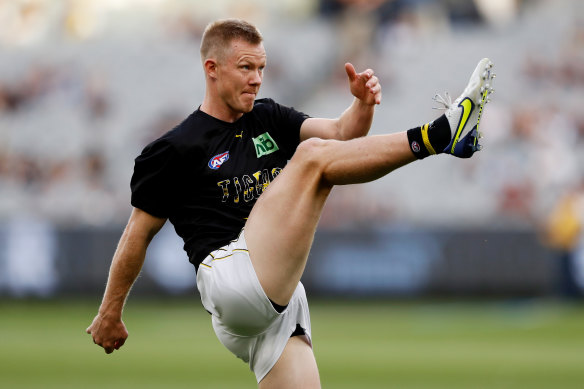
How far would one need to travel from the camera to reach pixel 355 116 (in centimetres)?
557

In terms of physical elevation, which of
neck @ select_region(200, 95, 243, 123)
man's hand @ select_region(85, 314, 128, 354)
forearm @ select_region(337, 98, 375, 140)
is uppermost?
neck @ select_region(200, 95, 243, 123)

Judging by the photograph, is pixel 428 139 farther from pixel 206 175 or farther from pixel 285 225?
pixel 206 175

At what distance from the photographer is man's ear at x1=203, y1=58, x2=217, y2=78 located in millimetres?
5469

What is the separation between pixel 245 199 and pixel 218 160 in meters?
0.27

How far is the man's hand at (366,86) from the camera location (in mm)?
5344

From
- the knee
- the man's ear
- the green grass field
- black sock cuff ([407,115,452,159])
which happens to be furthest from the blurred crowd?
black sock cuff ([407,115,452,159])

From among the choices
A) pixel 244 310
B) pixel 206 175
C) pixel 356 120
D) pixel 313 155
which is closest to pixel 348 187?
pixel 356 120

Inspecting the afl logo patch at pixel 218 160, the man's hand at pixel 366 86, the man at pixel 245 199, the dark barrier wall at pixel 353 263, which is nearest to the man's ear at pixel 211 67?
the man at pixel 245 199

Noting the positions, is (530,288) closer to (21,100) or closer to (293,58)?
(293,58)

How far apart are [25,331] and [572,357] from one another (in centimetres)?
775

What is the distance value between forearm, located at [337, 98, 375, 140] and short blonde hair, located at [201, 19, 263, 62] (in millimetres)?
660

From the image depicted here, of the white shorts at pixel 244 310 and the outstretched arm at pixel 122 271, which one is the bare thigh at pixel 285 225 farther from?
the outstretched arm at pixel 122 271

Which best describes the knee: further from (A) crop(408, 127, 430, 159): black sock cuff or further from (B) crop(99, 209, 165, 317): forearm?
(B) crop(99, 209, 165, 317): forearm

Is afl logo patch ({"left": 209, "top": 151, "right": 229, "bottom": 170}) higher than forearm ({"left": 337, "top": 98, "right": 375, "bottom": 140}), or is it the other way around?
forearm ({"left": 337, "top": 98, "right": 375, "bottom": 140})
